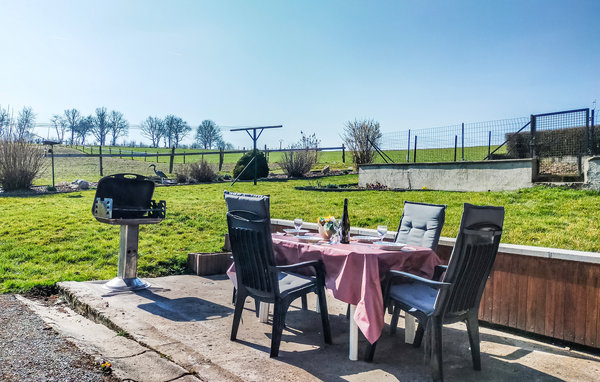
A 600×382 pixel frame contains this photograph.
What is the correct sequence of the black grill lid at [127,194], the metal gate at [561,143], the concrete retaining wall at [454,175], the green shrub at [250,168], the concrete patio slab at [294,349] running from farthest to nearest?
the green shrub at [250,168] < the concrete retaining wall at [454,175] < the metal gate at [561,143] < the black grill lid at [127,194] < the concrete patio slab at [294,349]

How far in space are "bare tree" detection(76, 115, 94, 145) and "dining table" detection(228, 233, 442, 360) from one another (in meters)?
64.0

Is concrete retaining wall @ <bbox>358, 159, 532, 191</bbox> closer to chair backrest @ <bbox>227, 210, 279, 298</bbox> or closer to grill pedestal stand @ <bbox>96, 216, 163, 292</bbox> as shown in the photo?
grill pedestal stand @ <bbox>96, 216, 163, 292</bbox>

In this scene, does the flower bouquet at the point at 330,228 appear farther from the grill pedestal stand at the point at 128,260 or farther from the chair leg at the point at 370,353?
the grill pedestal stand at the point at 128,260

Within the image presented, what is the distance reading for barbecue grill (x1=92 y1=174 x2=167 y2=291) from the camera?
16.6ft

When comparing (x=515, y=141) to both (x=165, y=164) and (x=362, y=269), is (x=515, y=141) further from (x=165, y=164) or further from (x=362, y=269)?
(x=165, y=164)

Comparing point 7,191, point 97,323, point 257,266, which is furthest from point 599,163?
point 7,191

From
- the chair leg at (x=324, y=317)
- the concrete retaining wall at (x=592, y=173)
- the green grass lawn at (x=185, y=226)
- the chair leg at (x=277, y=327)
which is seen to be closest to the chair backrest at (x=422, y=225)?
the chair leg at (x=324, y=317)

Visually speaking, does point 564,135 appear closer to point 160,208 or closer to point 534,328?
point 534,328

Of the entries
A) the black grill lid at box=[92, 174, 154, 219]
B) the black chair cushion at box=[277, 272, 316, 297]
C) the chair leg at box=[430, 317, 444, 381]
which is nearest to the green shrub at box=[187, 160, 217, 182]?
the black grill lid at box=[92, 174, 154, 219]

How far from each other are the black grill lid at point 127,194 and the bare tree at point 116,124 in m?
60.3

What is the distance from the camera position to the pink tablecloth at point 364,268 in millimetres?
3150

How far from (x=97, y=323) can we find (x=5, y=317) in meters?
0.83

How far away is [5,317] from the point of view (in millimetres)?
4039

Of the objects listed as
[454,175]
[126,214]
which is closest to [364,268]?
[126,214]
